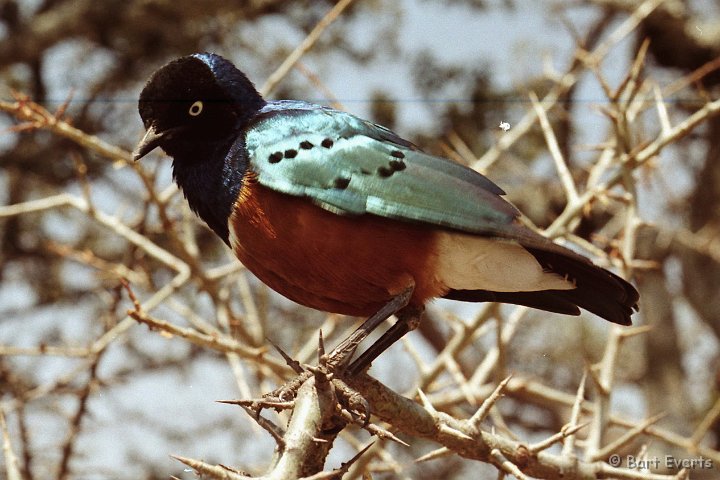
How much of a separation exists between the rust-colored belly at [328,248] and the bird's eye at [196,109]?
397mm

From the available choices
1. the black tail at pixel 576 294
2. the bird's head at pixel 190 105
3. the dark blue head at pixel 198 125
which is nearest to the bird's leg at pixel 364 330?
the black tail at pixel 576 294

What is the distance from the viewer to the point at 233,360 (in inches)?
173

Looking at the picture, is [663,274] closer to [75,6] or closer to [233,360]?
[233,360]

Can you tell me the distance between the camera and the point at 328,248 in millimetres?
2785

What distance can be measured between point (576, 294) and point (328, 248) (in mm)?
914

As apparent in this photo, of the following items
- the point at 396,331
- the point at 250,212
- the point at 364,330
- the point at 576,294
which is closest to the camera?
the point at 364,330

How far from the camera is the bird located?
9.18 ft

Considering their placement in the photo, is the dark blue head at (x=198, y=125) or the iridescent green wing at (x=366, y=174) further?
the dark blue head at (x=198, y=125)

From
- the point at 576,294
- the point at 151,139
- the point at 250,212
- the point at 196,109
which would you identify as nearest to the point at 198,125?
the point at 196,109

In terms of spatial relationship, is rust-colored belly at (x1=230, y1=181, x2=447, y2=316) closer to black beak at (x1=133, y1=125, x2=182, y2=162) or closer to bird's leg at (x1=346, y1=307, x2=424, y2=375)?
bird's leg at (x1=346, y1=307, x2=424, y2=375)

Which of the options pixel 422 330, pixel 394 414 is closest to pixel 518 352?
pixel 422 330

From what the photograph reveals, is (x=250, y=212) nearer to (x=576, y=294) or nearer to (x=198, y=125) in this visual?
(x=198, y=125)

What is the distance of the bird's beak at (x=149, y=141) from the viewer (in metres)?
2.96

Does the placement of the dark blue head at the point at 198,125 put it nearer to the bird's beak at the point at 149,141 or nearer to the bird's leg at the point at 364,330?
the bird's beak at the point at 149,141
